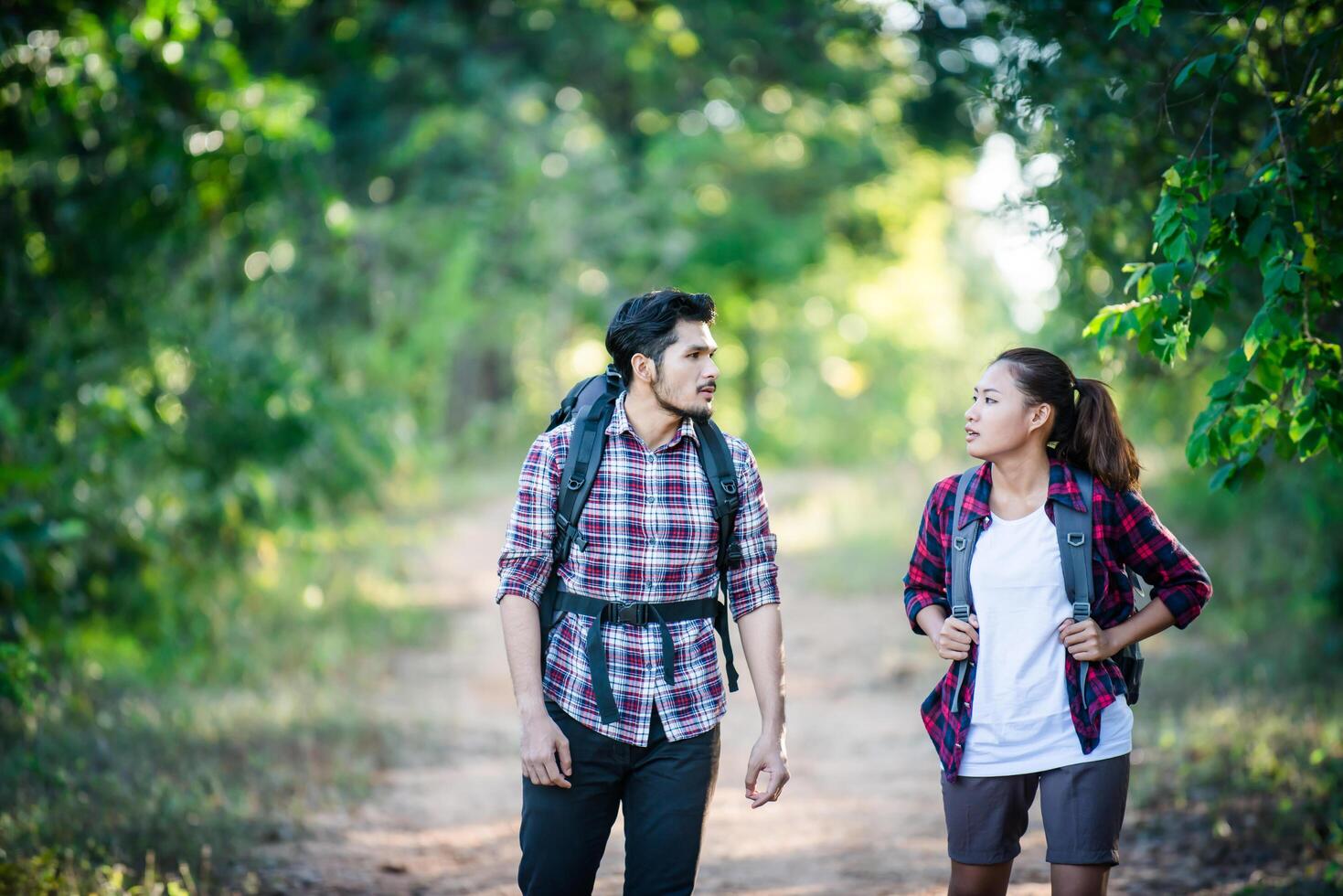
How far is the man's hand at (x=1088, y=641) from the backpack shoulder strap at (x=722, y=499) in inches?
35.0

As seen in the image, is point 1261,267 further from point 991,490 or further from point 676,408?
point 676,408

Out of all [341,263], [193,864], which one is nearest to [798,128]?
[341,263]

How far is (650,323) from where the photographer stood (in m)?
3.50

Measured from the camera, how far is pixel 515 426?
24.3 metres

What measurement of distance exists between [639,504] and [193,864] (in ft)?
9.94

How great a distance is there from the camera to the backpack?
131 inches

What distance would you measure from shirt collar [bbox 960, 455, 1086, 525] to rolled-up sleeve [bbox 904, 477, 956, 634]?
0.23ft

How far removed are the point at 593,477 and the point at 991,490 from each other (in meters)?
1.11

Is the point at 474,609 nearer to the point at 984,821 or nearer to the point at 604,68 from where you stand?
the point at 604,68

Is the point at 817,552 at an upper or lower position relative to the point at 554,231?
lower

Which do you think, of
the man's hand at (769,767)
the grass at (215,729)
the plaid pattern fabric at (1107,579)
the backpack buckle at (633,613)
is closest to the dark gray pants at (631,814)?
the man's hand at (769,767)

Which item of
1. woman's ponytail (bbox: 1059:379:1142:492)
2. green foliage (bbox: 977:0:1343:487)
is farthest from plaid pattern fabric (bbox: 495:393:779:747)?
green foliage (bbox: 977:0:1343:487)

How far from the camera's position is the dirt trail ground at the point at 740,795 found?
18.2 ft

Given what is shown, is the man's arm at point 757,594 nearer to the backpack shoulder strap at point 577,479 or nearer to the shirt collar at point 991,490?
the backpack shoulder strap at point 577,479
